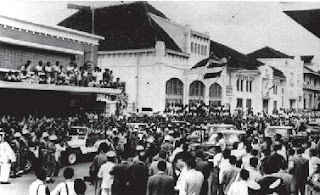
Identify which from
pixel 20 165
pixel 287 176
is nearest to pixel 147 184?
pixel 287 176

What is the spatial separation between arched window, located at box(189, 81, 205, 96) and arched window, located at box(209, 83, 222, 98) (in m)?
0.79

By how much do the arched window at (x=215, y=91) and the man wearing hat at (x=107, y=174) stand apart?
20924 mm

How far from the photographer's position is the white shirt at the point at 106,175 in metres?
6.64

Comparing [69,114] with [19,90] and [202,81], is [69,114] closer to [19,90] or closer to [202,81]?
[19,90]

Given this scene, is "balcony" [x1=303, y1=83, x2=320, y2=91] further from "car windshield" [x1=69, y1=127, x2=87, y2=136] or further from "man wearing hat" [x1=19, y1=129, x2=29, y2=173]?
"man wearing hat" [x1=19, y1=129, x2=29, y2=173]

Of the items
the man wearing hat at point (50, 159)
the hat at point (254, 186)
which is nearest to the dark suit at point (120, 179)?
the hat at point (254, 186)

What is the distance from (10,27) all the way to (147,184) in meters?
12.6

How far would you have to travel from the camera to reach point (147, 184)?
6.19 metres

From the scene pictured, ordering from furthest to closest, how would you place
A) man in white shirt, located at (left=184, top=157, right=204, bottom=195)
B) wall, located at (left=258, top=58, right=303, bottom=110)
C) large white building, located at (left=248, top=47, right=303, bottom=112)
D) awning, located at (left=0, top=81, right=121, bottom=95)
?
large white building, located at (left=248, top=47, right=303, bottom=112) → wall, located at (left=258, top=58, right=303, bottom=110) → awning, located at (left=0, top=81, right=121, bottom=95) → man in white shirt, located at (left=184, top=157, right=204, bottom=195)

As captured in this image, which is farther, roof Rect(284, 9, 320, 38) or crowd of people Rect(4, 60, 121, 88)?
crowd of people Rect(4, 60, 121, 88)

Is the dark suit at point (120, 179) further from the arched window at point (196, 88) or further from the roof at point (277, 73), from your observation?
the roof at point (277, 73)

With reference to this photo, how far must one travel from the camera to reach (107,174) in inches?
262

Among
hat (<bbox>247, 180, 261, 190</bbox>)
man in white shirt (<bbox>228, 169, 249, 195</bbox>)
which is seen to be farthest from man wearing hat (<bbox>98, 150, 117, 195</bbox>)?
hat (<bbox>247, 180, 261, 190</bbox>)

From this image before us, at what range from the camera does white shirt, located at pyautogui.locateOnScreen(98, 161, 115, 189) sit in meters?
6.64
